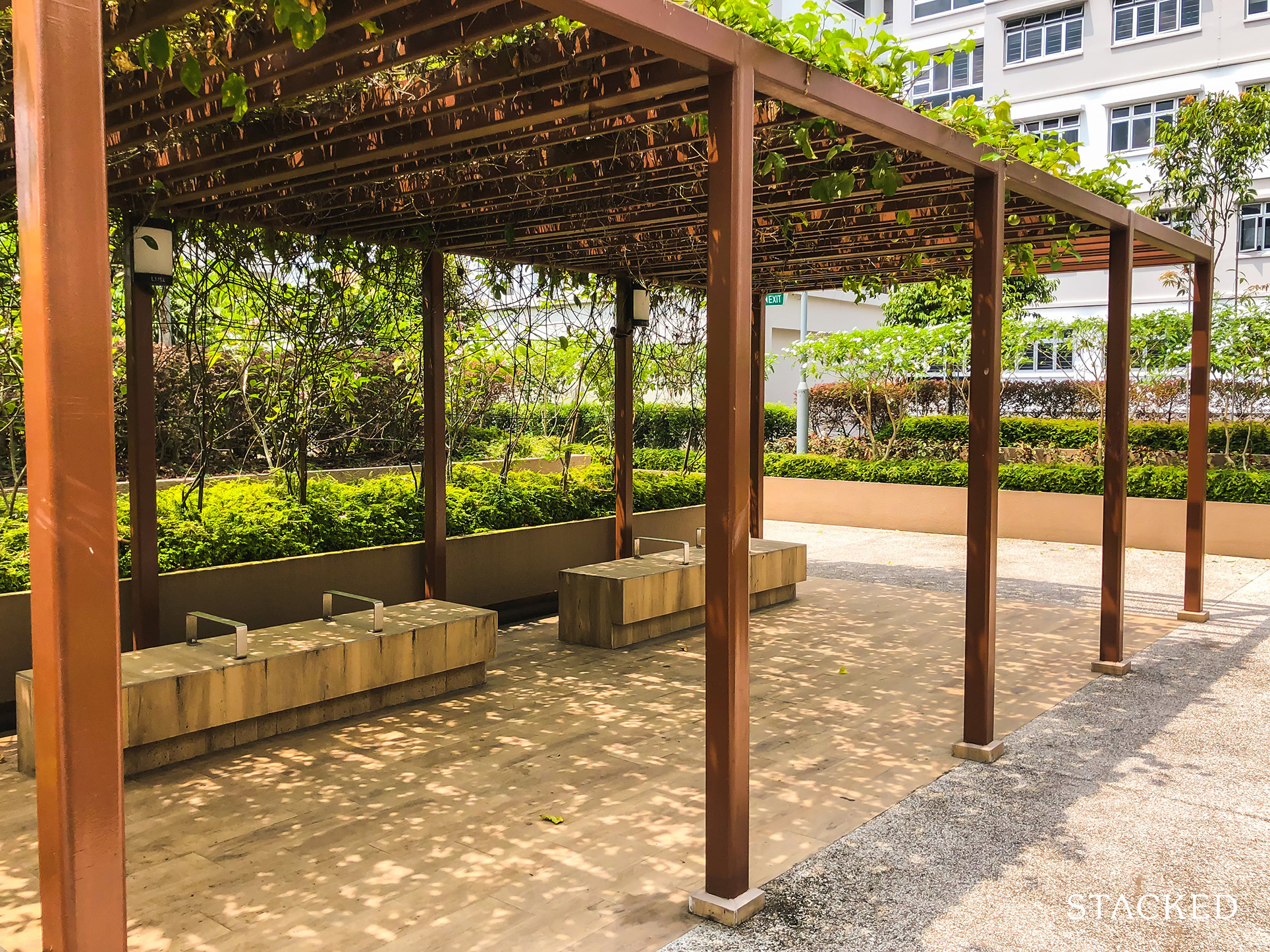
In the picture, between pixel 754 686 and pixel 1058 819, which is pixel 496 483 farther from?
pixel 1058 819

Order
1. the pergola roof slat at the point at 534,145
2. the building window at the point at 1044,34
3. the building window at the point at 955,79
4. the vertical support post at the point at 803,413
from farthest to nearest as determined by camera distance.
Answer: the building window at the point at 955,79, the building window at the point at 1044,34, the vertical support post at the point at 803,413, the pergola roof slat at the point at 534,145

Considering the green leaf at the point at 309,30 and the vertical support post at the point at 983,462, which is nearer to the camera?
the green leaf at the point at 309,30

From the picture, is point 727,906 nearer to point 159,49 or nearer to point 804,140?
point 804,140

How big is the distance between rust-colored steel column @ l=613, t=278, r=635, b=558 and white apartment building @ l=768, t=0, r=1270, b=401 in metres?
14.1

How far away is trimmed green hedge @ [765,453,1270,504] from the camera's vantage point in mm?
11344

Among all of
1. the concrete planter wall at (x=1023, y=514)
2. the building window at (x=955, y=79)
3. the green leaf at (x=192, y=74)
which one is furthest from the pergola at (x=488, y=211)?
the building window at (x=955, y=79)

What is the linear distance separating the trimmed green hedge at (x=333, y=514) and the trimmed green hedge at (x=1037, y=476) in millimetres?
5094

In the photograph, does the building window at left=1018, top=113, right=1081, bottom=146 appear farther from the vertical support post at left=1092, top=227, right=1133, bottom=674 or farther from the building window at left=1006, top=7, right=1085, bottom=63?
the vertical support post at left=1092, top=227, right=1133, bottom=674

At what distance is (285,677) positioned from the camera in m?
5.03

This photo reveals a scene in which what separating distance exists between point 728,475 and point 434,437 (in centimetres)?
453

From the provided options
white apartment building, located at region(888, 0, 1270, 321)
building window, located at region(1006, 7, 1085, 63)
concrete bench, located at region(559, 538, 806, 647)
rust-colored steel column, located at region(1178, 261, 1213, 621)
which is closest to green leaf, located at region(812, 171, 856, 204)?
concrete bench, located at region(559, 538, 806, 647)

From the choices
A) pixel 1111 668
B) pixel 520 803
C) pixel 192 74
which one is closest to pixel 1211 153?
pixel 1111 668

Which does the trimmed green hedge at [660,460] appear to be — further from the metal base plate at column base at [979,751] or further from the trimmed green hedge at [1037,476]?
the metal base plate at column base at [979,751]

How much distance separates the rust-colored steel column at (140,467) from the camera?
5637 mm
